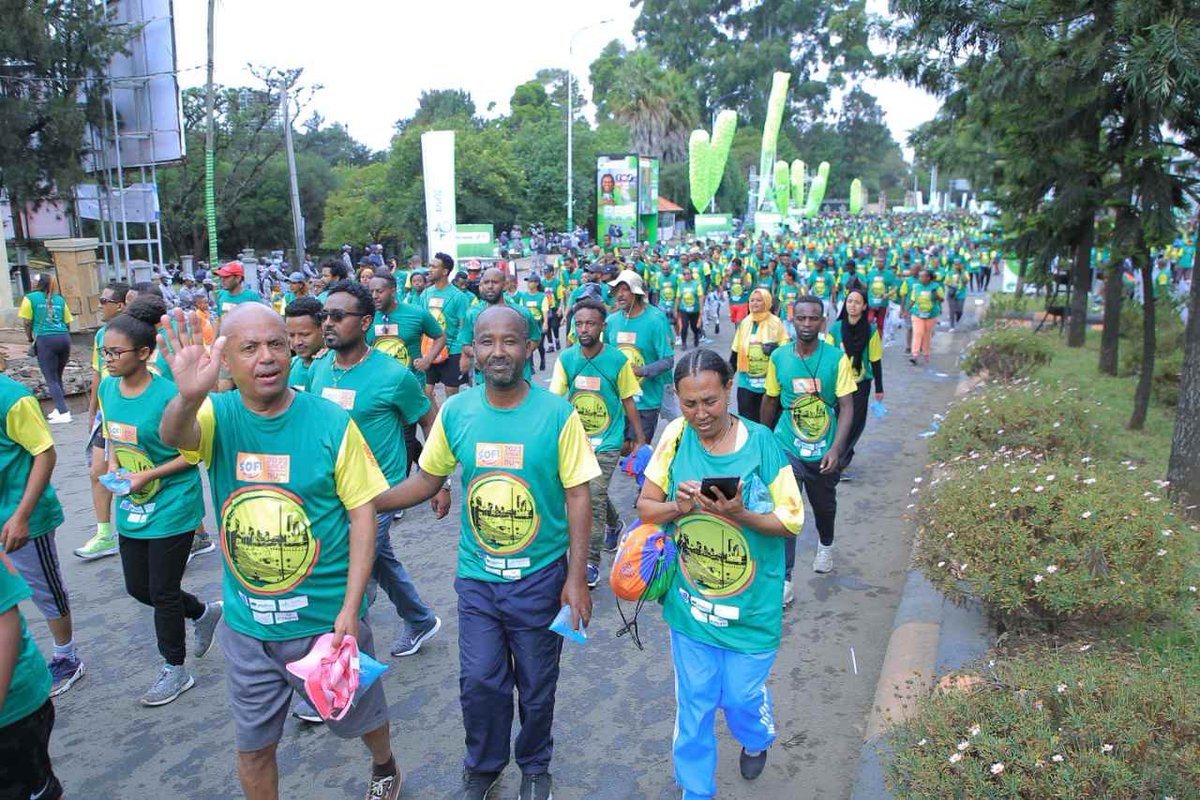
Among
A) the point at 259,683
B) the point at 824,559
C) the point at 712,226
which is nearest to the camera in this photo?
the point at 259,683

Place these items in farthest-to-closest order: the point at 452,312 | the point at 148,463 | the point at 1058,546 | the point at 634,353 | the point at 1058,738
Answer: the point at 452,312, the point at 634,353, the point at 148,463, the point at 1058,546, the point at 1058,738

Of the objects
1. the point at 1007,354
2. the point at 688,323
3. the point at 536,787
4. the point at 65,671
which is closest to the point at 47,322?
the point at 65,671

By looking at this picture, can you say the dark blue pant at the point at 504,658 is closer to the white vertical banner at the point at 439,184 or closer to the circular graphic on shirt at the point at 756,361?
the circular graphic on shirt at the point at 756,361

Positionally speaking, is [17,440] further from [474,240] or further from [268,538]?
[474,240]

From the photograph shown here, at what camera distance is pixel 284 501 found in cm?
303

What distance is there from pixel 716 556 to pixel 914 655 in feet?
6.75

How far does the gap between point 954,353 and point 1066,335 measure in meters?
1.87

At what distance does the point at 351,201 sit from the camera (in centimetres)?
3559

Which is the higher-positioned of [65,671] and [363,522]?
[363,522]

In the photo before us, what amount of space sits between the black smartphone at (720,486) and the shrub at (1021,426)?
14.2ft

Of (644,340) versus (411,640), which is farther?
(644,340)

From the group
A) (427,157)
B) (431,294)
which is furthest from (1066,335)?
(427,157)

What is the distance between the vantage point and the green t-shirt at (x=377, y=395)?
4.69 metres

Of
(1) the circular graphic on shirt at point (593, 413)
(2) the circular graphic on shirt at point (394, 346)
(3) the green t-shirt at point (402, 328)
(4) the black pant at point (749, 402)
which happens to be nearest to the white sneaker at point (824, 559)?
(1) the circular graphic on shirt at point (593, 413)
